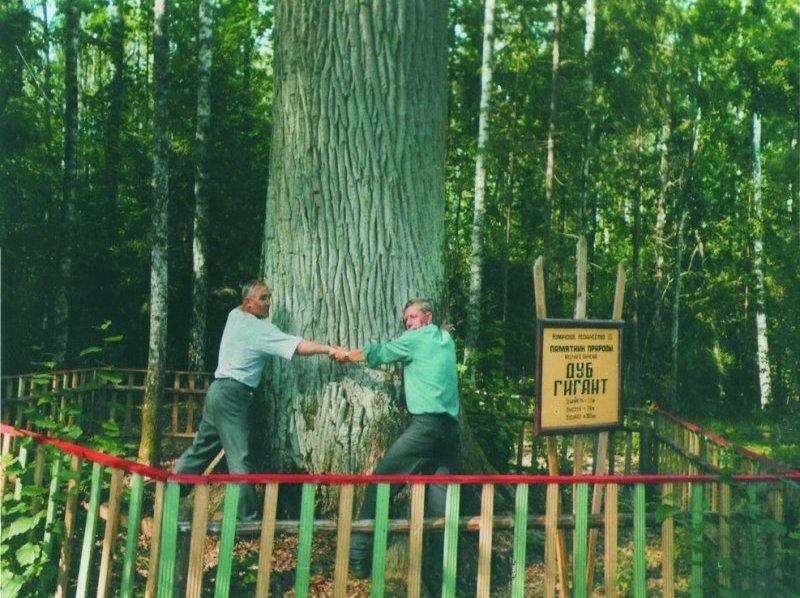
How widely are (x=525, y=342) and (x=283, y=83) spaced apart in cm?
1884

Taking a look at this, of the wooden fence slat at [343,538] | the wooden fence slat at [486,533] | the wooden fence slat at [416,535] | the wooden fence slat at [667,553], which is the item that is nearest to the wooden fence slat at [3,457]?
the wooden fence slat at [343,538]

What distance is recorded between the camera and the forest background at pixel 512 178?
17594 mm

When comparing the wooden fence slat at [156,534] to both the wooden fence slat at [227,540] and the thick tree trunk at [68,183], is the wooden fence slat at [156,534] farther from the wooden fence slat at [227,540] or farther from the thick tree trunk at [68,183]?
the thick tree trunk at [68,183]

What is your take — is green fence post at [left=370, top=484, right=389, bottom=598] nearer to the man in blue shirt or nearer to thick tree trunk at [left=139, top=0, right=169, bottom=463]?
the man in blue shirt

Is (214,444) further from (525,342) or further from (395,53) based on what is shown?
(525,342)

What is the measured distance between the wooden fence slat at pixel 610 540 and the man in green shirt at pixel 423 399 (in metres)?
1.40

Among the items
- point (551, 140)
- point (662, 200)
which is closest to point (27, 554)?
point (551, 140)

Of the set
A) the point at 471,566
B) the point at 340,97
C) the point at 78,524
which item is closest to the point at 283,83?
the point at 340,97

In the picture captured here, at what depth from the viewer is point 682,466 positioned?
7.37 metres

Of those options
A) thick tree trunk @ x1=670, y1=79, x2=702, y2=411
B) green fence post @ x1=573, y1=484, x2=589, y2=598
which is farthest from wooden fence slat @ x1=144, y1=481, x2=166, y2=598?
thick tree trunk @ x1=670, y1=79, x2=702, y2=411

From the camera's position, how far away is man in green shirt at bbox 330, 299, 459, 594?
534 cm

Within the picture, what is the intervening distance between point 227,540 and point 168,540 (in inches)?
9.6

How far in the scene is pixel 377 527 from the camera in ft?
12.6

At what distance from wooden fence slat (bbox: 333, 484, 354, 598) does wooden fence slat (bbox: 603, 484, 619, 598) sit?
1.34 meters
